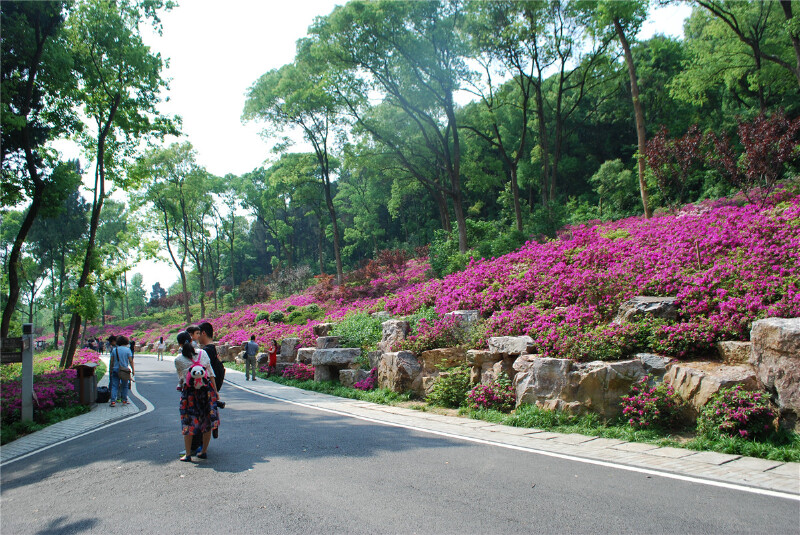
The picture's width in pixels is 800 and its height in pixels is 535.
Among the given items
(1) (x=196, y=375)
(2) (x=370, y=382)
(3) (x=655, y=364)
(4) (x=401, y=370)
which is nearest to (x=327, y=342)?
(2) (x=370, y=382)

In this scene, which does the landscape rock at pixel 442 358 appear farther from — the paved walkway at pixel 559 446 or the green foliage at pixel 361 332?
the green foliage at pixel 361 332

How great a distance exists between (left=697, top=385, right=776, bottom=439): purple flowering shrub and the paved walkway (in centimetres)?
49

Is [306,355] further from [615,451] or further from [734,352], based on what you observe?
[734,352]

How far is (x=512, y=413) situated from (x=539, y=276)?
18.9 ft

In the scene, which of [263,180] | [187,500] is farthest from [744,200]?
[263,180]

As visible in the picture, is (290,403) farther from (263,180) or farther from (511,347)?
(263,180)

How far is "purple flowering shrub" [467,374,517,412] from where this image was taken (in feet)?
29.2

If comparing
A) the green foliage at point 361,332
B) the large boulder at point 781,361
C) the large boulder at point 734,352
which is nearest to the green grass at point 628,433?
the large boulder at point 781,361

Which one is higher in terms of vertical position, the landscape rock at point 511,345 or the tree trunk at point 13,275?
the tree trunk at point 13,275

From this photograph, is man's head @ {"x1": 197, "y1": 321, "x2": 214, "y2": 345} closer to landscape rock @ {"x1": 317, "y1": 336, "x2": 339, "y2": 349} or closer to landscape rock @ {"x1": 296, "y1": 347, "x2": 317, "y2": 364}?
landscape rock @ {"x1": 317, "y1": 336, "x2": 339, "y2": 349}

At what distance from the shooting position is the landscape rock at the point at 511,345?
367 inches

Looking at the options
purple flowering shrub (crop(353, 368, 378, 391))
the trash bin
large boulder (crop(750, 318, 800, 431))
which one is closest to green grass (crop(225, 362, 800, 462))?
large boulder (crop(750, 318, 800, 431))

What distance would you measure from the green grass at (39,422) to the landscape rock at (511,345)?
9330 mm

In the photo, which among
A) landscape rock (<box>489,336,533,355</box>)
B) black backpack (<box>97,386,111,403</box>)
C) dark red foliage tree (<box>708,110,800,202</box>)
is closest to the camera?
landscape rock (<box>489,336,533,355</box>)
